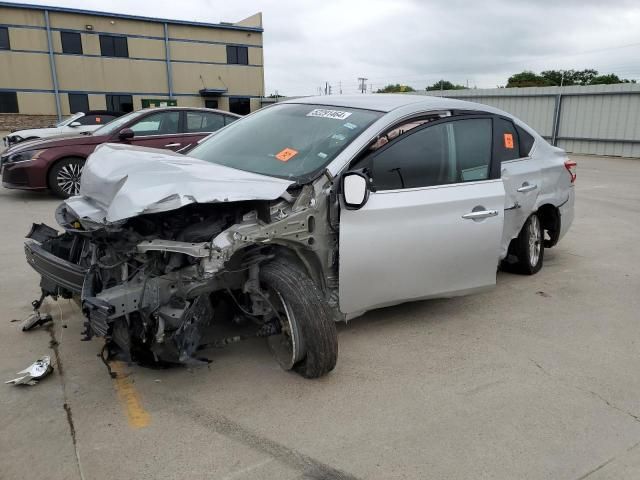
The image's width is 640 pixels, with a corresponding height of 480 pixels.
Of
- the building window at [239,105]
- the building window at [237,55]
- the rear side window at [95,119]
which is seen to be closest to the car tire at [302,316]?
the rear side window at [95,119]

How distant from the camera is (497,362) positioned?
3594 millimetres

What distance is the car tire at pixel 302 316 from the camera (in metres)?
3.04

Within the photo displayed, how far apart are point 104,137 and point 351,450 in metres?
7.88

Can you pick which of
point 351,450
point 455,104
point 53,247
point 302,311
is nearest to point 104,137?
point 53,247

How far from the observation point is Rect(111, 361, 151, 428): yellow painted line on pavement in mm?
2826

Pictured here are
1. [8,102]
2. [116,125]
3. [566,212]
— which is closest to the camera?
[566,212]

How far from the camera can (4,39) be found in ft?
97.3

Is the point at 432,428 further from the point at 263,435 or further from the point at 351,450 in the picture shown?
the point at 263,435

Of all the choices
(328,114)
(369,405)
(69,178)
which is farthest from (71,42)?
(369,405)

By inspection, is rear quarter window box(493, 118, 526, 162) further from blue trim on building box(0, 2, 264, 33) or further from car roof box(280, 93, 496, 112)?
blue trim on building box(0, 2, 264, 33)

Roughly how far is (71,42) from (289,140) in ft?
109

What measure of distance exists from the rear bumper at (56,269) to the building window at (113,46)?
33.0 metres

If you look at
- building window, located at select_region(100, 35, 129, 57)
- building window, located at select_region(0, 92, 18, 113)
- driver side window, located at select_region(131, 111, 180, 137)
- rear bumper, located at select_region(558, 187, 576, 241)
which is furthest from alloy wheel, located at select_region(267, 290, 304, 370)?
building window, located at select_region(100, 35, 129, 57)

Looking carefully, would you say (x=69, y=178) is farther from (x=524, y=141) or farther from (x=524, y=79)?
(x=524, y=79)
